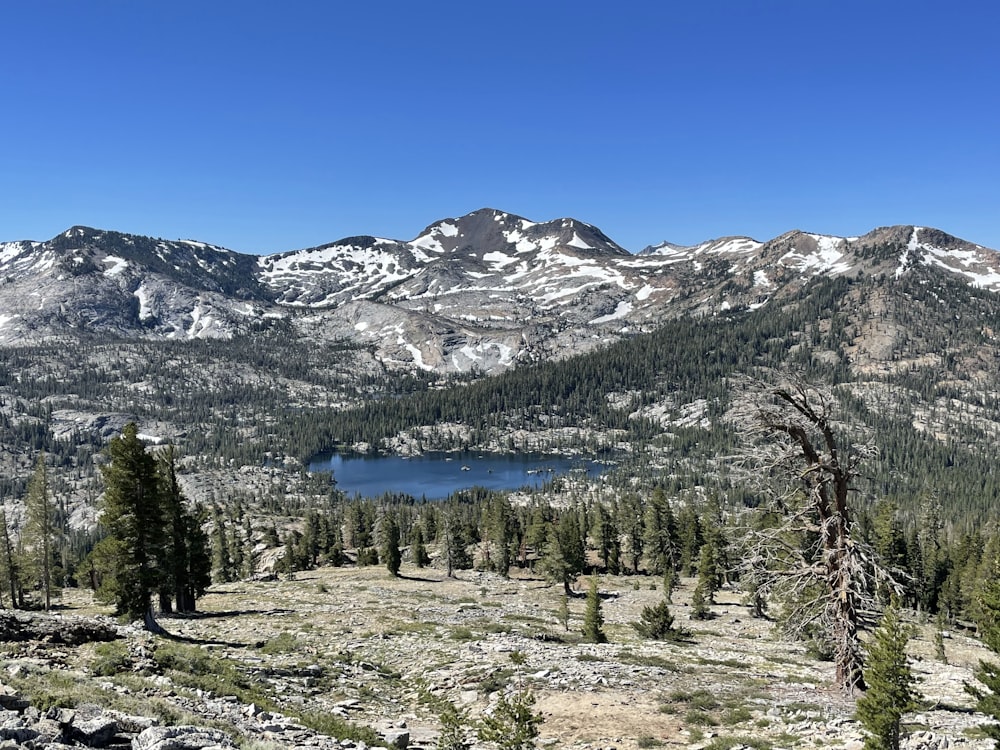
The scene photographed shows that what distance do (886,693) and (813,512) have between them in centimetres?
633

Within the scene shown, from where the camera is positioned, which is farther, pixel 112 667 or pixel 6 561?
pixel 6 561

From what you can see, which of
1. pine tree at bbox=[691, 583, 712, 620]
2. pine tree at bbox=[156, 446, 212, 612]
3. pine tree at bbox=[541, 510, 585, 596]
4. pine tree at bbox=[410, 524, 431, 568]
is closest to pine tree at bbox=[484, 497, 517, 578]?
pine tree at bbox=[541, 510, 585, 596]

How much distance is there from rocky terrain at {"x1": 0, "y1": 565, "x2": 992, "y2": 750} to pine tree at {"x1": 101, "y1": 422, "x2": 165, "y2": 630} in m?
3.45

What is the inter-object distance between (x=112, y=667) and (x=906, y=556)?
9002cm

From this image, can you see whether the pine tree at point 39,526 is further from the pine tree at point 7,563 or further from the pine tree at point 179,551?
the pine tree at point 179,551

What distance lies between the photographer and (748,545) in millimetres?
20094

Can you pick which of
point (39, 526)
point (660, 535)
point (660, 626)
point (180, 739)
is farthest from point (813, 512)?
point (660, 535)

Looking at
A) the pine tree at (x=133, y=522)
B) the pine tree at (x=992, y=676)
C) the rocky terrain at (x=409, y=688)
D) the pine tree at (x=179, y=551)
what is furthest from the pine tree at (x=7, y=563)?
the pine tree at (x=992, y=676)

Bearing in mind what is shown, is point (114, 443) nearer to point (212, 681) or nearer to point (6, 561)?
point (212, 681)

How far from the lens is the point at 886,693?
14.6 m

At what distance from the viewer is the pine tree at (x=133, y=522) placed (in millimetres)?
33844

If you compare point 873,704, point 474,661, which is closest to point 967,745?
point 873,704

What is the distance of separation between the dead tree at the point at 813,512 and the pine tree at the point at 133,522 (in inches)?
1223

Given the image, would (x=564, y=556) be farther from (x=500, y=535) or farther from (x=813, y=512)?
(x=813, y=512)
